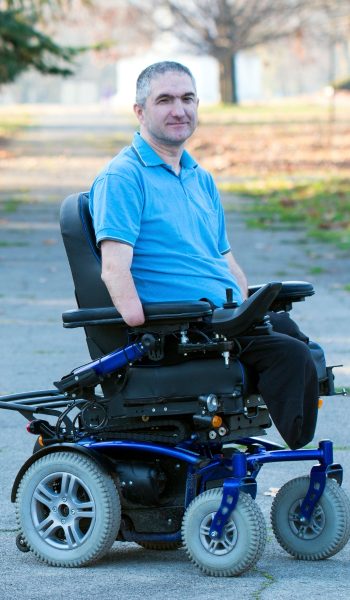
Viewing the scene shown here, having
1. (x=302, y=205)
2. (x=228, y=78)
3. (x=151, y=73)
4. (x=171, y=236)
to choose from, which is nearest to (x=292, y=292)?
(x=171, y=236)

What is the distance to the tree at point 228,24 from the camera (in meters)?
70.6

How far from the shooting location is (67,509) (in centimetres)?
479

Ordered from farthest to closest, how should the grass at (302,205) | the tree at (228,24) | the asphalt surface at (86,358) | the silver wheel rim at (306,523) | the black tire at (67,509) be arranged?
the tree at (228,24) → the grass at (302,205) → the silver wheel rim at (306,523) → the black tire at (67,509) → the asphalt surface at (86,358)

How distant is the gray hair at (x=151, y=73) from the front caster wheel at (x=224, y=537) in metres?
1.40

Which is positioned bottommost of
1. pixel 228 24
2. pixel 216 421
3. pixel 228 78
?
pixel 216 421

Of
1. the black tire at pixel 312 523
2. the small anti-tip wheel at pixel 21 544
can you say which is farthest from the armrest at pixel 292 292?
the small anti-tip wheel at pixel 21 544

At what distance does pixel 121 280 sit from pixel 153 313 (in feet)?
0.51

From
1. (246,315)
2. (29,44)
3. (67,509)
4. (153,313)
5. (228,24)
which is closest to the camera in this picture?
(246,315)

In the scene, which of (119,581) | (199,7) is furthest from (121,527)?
(199,7)

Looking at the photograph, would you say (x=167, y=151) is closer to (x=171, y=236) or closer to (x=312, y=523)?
(x=171, y=236)

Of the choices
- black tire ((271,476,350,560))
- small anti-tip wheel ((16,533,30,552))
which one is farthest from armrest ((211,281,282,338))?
small anti-tip wheel ((16,533,30,552))

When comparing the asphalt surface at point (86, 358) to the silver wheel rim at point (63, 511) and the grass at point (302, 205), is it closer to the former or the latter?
the silver wheel rim at point (63, 511)

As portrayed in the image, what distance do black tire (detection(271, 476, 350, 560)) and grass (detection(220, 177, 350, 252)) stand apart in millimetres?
10859

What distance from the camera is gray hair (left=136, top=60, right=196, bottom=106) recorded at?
497cm
